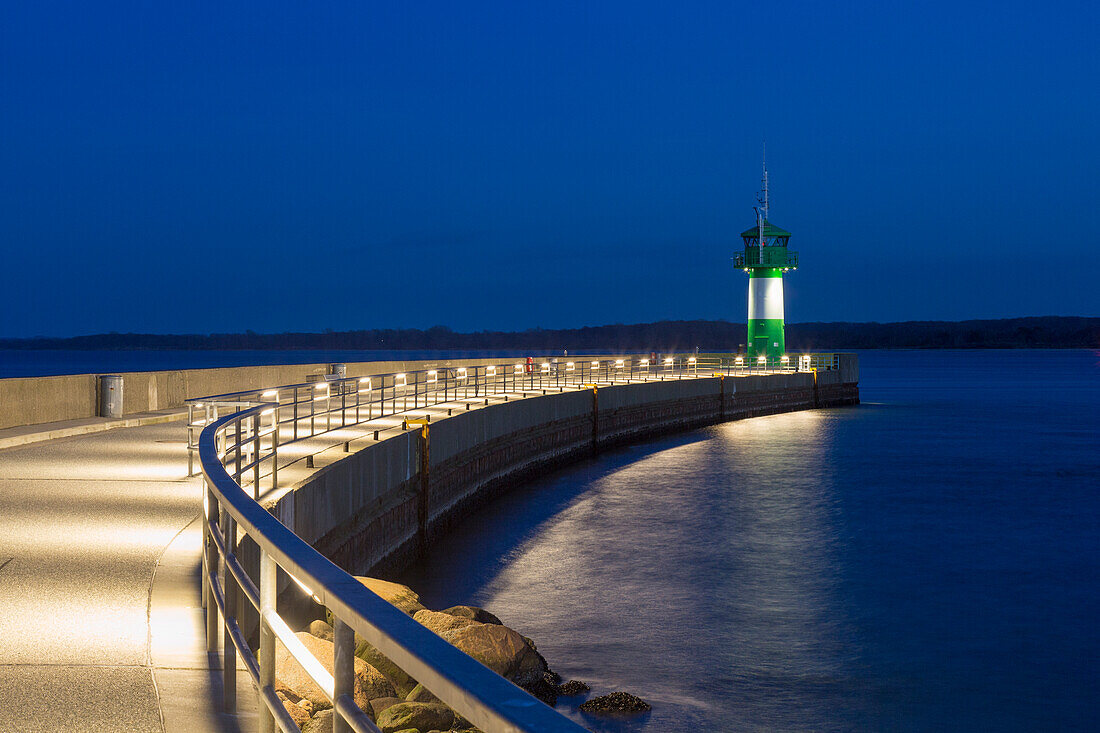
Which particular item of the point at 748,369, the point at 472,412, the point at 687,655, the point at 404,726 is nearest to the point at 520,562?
the point at 472,412

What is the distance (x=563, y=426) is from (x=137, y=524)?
25957mm

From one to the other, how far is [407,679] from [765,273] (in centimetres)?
5393

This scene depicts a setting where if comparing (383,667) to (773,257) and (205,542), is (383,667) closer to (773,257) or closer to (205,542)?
(205,542)

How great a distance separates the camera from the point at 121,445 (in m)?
18.7

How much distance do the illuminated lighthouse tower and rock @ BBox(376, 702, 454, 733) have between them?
2164 inches

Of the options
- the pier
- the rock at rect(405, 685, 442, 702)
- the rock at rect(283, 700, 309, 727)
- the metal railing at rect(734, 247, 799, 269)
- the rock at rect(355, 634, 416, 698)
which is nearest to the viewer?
the pier

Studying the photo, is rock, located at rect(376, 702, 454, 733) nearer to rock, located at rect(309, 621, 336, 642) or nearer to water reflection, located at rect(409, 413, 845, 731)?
rock, located at rect(309, 621, 336, 642)

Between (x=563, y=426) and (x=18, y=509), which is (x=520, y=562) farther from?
(x=563, y=426)

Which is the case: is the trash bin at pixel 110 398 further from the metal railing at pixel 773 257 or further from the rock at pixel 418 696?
the metal railing at pixel 773 257

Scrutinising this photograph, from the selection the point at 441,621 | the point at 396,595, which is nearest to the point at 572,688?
the point at 441,621

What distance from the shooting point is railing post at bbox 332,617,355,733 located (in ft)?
8.41

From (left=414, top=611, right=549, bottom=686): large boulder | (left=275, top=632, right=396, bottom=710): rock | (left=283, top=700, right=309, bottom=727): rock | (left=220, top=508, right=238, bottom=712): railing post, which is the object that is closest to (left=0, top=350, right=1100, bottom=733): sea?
(left=414, top=611, right=549, bottom=686): large boulder

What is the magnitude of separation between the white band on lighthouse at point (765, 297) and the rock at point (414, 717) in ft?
181

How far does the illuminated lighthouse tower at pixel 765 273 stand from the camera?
60.8 metres
